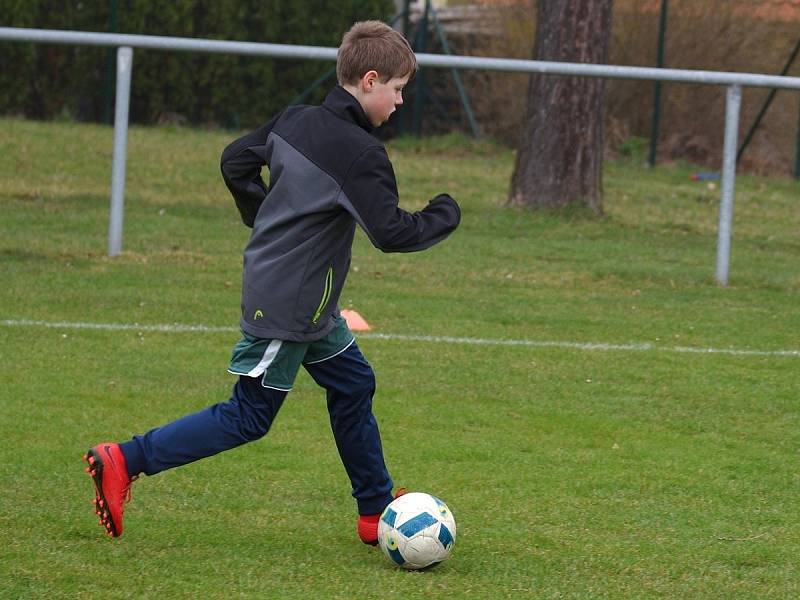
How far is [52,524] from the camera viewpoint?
182 inches

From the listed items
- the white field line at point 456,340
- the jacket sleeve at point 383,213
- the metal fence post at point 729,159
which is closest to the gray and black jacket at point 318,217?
the jacket sleeve at point 383,213

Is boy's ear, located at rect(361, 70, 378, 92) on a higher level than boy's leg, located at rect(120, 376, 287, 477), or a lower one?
higher

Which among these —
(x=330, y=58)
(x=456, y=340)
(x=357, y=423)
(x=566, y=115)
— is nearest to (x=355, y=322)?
(x=456, y=340)

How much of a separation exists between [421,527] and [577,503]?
971mm

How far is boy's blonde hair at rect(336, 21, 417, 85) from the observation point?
4246mm

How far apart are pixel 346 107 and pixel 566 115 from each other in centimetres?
901

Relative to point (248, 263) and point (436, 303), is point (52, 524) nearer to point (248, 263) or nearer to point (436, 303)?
point (248, 263)

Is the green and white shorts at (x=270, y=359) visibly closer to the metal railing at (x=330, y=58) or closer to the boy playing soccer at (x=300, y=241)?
the boy playing soccer at (x=300, y=241)

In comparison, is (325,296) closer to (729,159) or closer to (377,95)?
(377,95)

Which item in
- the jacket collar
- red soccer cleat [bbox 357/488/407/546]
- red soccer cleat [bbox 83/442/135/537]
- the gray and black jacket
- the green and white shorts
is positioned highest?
the jacket collar

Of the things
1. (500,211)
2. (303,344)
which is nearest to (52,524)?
(303,344)

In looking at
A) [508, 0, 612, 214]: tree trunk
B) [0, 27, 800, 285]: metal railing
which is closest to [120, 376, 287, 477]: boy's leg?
[0, 27, 800, 285]: metal railing

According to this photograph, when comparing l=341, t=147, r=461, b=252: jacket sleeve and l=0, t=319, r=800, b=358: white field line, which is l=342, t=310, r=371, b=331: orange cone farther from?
l=341, t=147, r=461, b=252: jacket sleeve

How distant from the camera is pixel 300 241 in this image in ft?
13.9
